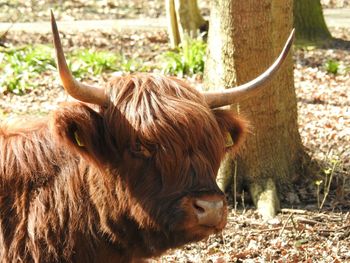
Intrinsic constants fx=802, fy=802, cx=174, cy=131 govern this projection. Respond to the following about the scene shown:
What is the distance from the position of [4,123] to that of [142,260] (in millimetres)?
1261

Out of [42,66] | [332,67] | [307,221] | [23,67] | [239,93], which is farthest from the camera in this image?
[42,66]

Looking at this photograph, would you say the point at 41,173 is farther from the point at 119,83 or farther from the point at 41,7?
the point at 41,7

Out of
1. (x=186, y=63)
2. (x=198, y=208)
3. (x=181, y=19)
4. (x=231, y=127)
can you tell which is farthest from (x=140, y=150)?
(x=181, y=19)

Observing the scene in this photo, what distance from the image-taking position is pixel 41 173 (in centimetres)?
489

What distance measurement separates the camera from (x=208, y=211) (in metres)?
4.39

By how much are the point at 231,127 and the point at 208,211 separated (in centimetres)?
95

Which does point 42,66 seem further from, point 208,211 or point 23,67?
point 208,211

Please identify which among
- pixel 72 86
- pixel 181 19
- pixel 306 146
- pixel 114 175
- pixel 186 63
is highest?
pixel 72 86

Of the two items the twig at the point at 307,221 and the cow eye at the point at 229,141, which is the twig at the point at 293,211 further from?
the cow eye at the point at 229,141

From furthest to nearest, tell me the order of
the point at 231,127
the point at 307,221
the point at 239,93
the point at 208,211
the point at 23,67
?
the point at 23,67
the point at 307,221
the point at 231,127
the point at 239,93
the point at 208,211

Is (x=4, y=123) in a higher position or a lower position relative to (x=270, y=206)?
higher

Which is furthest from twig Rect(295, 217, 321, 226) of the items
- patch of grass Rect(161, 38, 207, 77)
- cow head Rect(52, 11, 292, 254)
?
patch of grass Rect(161, 38, 207, 77)

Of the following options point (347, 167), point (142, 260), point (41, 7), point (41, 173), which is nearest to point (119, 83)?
point (41, 173)

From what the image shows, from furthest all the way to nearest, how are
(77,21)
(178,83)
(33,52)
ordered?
1. (77,21)
2. (33,52)
3. (178,83)
